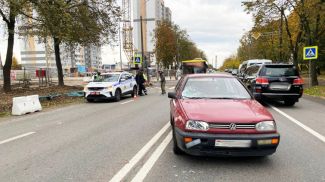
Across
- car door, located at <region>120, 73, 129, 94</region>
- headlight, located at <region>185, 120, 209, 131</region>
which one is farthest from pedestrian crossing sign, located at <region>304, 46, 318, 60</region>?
headlight, located at <region>185, 120, 209, 131</region>

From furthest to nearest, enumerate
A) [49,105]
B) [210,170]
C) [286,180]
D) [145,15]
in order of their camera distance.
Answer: [145,15] → [49,105] → [210,170] → [286,180]

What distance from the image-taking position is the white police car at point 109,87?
16609mm

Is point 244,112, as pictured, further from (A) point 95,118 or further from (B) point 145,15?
(B) point 145,15

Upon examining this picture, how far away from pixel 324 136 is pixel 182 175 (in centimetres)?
438

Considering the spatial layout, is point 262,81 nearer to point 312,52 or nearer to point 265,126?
point 265,126

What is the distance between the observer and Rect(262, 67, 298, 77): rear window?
12773mm

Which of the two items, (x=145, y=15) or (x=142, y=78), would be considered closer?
(x=142, y=78)

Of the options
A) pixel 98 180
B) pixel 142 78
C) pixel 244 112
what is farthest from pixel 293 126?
pixel 142 78

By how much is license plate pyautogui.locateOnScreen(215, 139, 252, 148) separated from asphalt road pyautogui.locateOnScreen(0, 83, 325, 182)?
1.38 feet

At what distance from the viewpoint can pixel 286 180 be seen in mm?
4543

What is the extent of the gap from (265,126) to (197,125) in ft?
3.49

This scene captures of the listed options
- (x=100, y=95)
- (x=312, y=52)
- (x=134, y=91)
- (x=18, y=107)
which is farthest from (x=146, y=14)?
(x=18, y=107)

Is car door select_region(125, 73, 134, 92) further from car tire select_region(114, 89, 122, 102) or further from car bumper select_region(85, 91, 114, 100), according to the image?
car bumper select_region(85, 91, 114, 100)

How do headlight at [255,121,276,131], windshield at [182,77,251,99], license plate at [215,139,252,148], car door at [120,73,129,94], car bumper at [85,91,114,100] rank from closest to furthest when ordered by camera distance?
license plate at [215,139,252,148] → headlight at [255,121,276,131] → windshield at [182,77,251,99] → car bumper at [85,91,114,100] → car door at [120,73,129,94]
